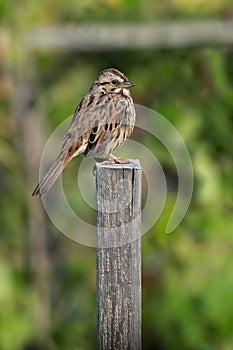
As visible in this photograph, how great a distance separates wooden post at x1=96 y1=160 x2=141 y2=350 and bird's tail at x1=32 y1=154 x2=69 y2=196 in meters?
0.27

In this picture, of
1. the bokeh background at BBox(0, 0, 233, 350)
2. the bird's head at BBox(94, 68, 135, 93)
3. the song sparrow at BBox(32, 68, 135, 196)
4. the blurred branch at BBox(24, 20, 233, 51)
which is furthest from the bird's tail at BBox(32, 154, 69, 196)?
the blurred branch at BBox(24, 20, 233, 51)

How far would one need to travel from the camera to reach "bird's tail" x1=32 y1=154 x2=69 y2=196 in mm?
3983

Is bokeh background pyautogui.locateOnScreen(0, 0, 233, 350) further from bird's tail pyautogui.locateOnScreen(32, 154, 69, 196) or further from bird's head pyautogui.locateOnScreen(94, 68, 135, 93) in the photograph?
bird's tail pyautogui.locateOnScreen(32, 154, 69, 196)

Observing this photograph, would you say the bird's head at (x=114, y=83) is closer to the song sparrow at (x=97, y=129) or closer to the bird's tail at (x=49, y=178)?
the song sparrow at (x=97, y=129)

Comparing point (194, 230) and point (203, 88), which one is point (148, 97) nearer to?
point (203, 88)

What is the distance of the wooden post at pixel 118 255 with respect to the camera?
377 centimetres

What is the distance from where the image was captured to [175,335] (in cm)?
931

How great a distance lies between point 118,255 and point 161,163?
4725 mm

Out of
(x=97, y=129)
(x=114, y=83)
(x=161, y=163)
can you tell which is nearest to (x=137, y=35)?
(x=161, y=163)

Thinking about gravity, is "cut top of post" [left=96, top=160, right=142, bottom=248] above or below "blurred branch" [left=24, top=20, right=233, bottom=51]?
Answer: below

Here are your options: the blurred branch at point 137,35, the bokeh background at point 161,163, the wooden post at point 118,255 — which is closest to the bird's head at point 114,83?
the wooden post at point 118,255

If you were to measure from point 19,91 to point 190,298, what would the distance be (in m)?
2.18

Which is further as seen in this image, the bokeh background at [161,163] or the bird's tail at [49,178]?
the bokeh background at [161,163]

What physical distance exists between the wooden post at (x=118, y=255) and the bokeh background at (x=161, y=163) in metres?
4.44
